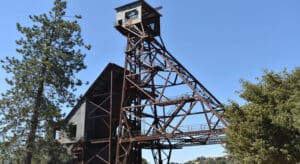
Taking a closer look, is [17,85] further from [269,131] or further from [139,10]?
[269,131]

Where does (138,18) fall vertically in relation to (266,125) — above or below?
above

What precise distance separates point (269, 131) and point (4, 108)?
2165cm

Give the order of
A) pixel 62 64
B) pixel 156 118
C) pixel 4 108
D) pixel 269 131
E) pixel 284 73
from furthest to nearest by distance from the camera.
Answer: pixel 156 118, pixel 62 64, pixel 4 108, pixel 284 73, pixel 269 131

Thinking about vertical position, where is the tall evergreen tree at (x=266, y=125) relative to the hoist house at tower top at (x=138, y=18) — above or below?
below

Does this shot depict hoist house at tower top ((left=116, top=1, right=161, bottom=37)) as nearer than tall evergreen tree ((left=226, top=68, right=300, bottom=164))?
No

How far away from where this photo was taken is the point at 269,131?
17.2 meters

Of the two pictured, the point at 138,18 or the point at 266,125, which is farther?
the point at 138,18

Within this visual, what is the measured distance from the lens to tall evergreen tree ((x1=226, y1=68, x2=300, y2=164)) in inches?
665

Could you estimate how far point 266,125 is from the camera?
57.0 ft

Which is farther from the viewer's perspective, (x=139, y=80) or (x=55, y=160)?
(x=139, y=80)

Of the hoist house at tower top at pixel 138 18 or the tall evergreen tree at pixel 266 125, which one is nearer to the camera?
the tall evergreen tree at pixel 266 125

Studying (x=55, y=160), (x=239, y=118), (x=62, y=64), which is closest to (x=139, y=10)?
(x=62, y=64)

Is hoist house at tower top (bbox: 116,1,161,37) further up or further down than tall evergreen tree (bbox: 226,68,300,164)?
further up

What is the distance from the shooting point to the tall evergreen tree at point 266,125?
1689 centimetres
